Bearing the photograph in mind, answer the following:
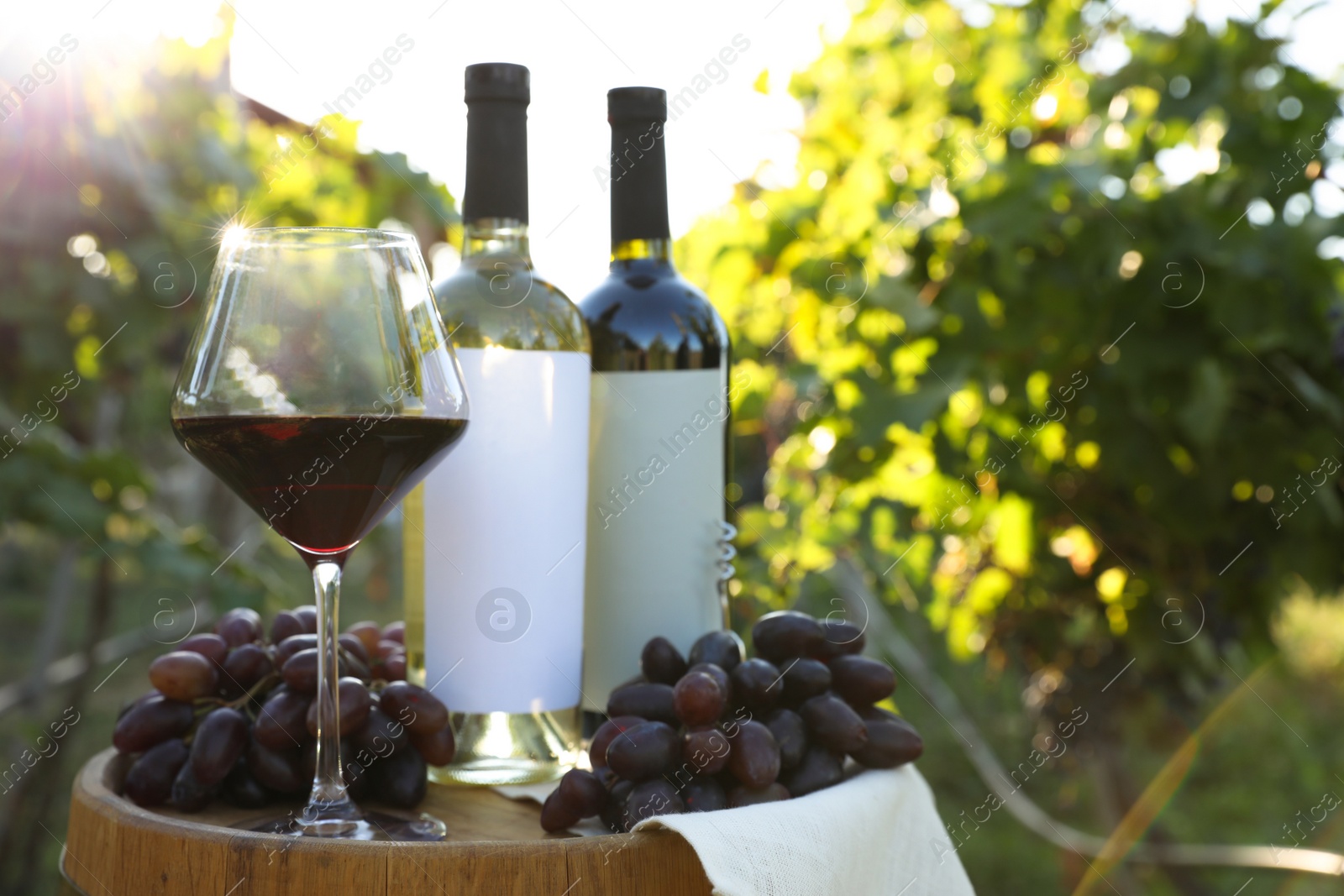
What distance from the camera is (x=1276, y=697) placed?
5336 millimetres

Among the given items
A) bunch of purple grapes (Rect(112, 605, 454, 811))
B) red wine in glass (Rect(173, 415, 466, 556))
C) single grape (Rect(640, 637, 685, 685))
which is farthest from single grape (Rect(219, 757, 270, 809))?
single grape (Rect(640, 637, 685, 685))

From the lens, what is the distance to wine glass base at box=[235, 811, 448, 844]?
0.73m

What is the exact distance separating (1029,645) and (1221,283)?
816 millimetres

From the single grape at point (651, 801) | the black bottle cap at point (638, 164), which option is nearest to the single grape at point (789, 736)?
the single grape at point (651, 801)

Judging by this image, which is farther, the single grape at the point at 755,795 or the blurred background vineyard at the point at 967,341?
the blurred background vineyard at the point at 967,341

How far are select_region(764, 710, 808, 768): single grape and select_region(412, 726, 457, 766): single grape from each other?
259mm

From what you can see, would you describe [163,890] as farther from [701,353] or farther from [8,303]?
[8,303]

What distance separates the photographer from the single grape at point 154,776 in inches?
33.1

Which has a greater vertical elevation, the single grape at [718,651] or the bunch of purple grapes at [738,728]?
the single grape at [718,651]

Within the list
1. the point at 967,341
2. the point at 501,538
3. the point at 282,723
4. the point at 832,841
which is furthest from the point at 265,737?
the point at 967,341

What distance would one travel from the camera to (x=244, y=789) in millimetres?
870

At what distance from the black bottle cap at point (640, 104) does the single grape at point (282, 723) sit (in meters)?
0.59

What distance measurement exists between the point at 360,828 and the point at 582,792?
15 cm

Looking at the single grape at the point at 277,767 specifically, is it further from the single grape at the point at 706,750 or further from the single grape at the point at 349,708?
the single grape at the point at 706,750
